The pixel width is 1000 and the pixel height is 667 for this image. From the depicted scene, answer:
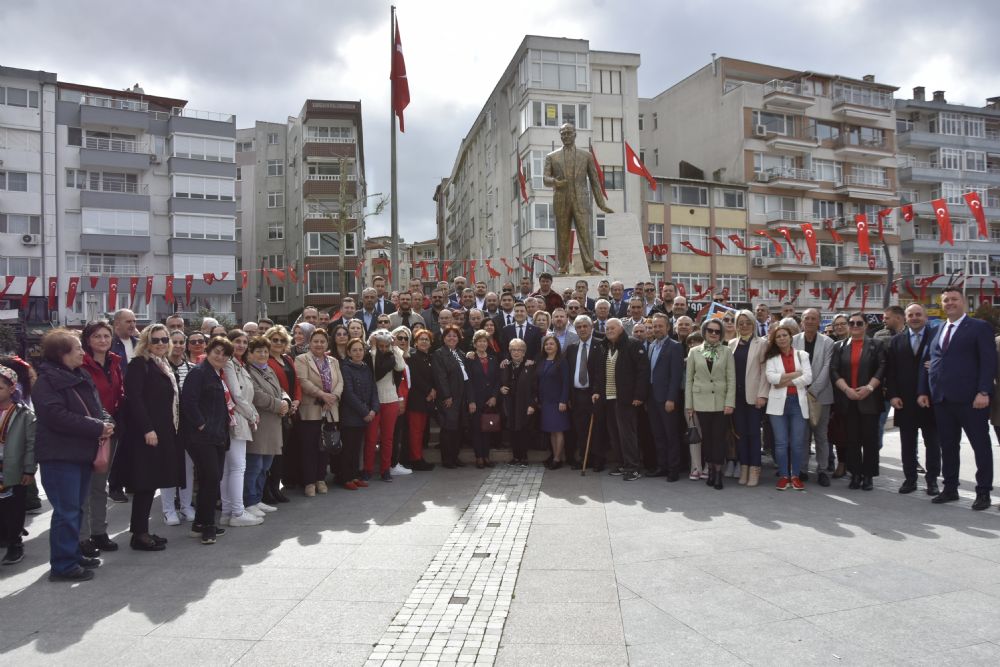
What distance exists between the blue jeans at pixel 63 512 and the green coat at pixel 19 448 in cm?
60

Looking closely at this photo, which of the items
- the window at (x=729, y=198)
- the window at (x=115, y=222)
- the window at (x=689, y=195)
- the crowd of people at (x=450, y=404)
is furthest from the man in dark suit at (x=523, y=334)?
the window at (x=115, y=222)

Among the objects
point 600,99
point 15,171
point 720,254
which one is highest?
point 600,99

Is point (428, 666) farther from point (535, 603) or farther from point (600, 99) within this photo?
point (600, 99)

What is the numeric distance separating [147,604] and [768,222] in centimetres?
4796

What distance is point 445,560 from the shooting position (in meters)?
5.75

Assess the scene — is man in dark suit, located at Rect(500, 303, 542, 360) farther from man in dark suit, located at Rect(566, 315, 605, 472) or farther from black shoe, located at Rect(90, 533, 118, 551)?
black shoe, located at Rect(90, 533, 118, 551)

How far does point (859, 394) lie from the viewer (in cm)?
845

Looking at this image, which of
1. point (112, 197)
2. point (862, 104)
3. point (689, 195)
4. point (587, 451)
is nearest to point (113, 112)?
point (112, 197)

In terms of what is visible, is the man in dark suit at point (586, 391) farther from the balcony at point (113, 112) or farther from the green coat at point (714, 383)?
the balcony at point (113, 112)

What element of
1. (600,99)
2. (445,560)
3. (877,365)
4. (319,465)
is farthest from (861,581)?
(600,99)

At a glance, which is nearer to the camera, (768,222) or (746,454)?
(746,454)

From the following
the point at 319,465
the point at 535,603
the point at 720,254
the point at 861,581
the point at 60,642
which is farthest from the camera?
the point at 720,254

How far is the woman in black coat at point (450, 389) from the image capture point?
977cm

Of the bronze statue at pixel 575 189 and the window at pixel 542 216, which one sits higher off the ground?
the window at pixel 542 216
